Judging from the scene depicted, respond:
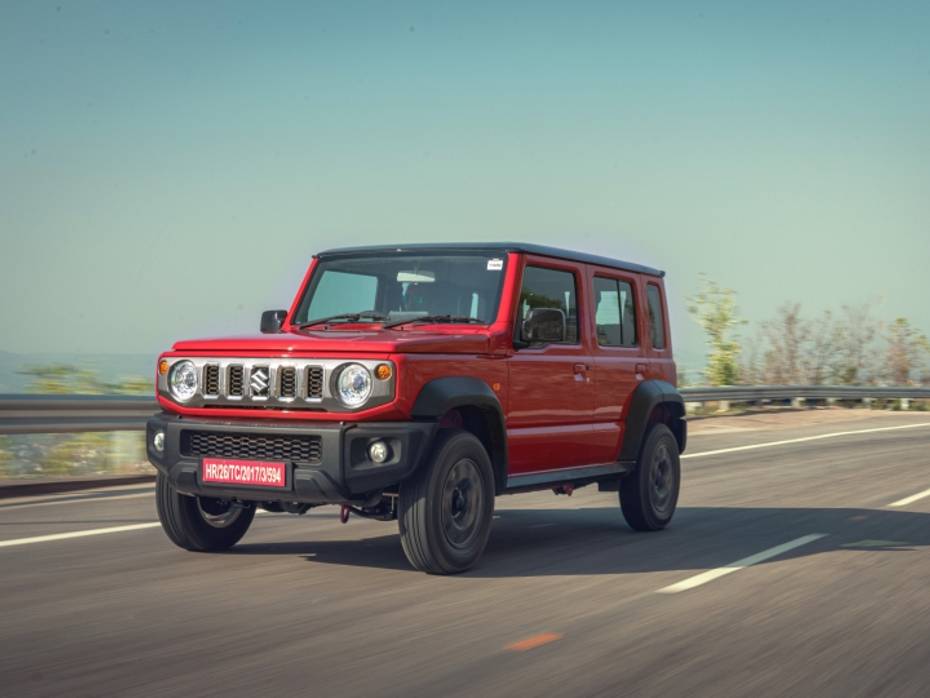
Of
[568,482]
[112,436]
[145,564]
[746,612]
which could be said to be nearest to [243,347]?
[145,564]

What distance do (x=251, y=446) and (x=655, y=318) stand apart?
3911 mm

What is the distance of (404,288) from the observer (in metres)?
7.86

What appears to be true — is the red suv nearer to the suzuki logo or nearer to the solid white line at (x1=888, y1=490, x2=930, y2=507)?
the suzuki logo

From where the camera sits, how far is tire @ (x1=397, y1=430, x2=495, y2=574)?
21.7ft

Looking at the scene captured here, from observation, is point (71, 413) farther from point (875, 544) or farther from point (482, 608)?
point (875, 544)

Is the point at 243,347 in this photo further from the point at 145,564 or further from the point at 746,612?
the point at 746,612

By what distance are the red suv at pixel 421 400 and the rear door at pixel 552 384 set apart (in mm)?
14

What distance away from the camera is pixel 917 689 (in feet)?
15.2

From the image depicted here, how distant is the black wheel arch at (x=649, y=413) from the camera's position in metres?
8.78

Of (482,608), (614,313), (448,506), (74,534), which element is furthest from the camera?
(614,313)

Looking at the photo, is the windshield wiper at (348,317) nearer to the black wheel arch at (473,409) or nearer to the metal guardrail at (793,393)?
the black wheel arch at (473,409)

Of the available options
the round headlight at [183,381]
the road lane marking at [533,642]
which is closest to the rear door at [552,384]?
the round headlight at [183,381]

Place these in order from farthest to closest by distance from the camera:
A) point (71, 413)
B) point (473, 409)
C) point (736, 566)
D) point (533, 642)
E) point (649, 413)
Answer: point (71, 413) < point (649, 413) < point (736, 566) < point (473, 409) < point (533, 642)

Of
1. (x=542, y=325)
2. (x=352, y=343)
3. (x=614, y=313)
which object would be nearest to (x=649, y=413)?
(x=614, y=313)
